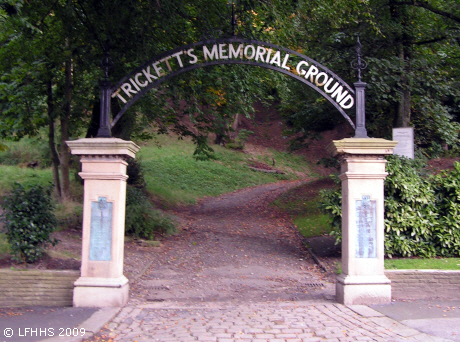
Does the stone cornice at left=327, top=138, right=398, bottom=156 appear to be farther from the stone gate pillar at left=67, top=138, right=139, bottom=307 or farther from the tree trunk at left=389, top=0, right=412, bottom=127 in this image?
the tree trunk at left=389, top=0, right=412, bottom=127

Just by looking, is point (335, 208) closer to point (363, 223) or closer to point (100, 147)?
point (363, 223)

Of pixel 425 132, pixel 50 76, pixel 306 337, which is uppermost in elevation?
pixel 50 76

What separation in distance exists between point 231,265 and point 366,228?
14.7 ft

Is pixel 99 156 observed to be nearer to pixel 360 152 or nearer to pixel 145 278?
pixel 145 278

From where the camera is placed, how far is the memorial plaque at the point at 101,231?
7445 mm

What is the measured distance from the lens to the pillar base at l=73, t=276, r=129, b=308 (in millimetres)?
7258

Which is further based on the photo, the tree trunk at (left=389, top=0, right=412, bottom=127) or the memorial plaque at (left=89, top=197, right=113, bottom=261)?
the tree trunk at (left=389, top=0, right=412, bottom=127)

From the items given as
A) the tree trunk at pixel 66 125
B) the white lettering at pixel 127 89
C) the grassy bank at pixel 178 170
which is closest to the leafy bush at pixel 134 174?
the grassy bank at pixel 178 170

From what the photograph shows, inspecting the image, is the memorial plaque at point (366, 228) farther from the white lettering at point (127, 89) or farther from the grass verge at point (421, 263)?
the white lettering at point (127, 89)

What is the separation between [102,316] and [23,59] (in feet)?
29.0

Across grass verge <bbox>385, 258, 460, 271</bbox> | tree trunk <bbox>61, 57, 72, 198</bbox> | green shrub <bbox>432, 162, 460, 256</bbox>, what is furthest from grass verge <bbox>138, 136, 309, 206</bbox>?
green shrub <bbox>432, 162, 460, 256</bbox>

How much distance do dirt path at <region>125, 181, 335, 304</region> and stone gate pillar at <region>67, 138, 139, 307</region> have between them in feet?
3.01

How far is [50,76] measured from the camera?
44.4ft

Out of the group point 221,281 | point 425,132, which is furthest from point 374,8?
point 221,281
